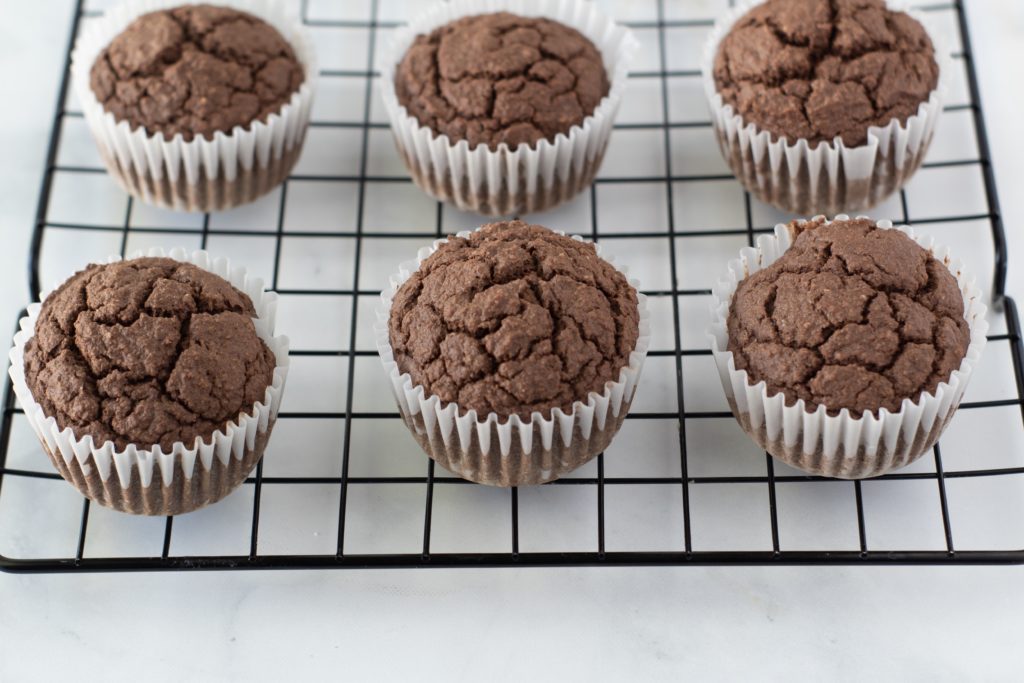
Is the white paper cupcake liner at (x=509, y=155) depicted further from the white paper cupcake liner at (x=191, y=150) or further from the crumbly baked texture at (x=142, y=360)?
the crumbly baked texture at (x=142, y=360)

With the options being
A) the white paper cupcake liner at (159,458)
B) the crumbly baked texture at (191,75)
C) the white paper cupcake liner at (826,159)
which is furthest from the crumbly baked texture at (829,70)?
the white paper cupcake liner at (159,458)

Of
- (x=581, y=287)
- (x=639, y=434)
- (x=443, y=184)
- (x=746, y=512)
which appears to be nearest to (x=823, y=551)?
(x=746, y=512)

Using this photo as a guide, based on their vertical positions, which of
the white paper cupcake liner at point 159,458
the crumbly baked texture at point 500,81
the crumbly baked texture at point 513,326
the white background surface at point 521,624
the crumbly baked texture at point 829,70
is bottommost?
the white background surface at point 521,624

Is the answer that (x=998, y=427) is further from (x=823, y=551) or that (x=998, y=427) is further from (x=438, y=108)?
(x=438, y=108)

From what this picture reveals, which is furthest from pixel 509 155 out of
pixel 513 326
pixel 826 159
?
pixel 826 159

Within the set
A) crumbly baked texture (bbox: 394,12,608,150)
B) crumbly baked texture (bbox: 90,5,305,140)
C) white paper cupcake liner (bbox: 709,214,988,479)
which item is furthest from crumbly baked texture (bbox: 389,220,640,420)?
crumbly baked texture (bbox: 90,5,305,140)

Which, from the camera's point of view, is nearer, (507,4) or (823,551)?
(823,551)
